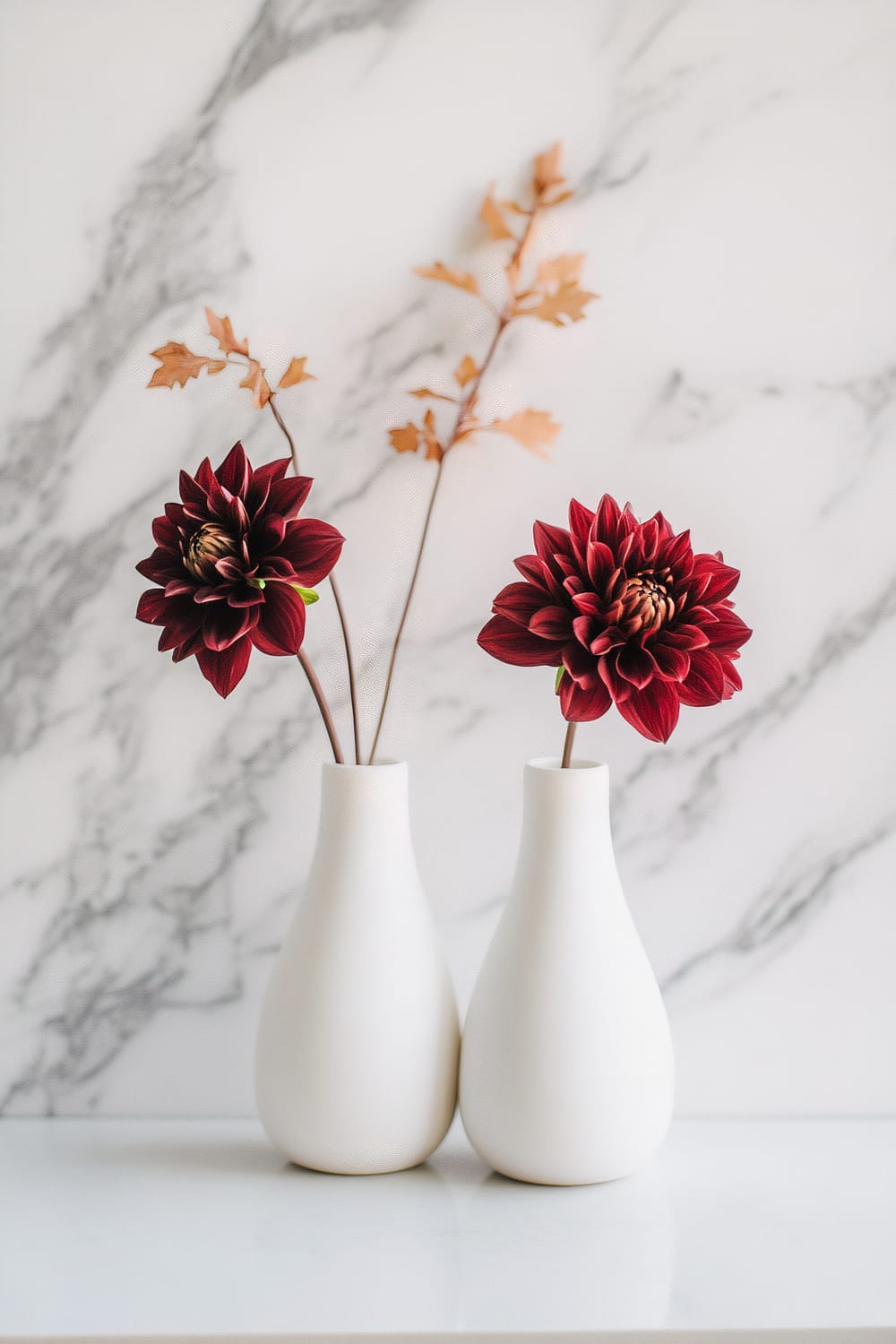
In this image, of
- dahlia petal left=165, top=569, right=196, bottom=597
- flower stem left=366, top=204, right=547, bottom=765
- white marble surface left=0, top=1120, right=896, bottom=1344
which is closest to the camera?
white marble surface left=0, top=1120, right=896, bottom=1344

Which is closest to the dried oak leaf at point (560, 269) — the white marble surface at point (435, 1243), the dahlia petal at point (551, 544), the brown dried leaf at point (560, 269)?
the brown dried leaf at point (560, 269)

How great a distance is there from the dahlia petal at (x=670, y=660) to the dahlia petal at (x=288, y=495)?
22 cm

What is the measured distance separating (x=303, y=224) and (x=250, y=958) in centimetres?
52

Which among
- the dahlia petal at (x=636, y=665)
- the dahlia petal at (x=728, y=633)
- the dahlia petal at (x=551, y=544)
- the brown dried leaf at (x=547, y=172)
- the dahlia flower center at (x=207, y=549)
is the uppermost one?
the brown dried leaf at (x=547, y=172)

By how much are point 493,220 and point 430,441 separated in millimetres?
156

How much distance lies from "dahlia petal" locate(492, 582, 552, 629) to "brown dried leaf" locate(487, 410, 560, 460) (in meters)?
0.14

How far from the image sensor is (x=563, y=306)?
794mm

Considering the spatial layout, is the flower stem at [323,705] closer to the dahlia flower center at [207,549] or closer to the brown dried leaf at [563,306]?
the dahlia flower center at [207,549]

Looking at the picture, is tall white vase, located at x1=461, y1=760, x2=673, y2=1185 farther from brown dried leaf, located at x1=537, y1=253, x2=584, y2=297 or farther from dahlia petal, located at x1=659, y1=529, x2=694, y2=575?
brown dried leaf, located at x1=537, y1=253, x2=584, y2=297

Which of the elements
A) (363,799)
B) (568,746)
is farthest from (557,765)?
(363,799)

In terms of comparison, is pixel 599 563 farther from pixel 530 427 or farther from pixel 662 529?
pixel 530 427

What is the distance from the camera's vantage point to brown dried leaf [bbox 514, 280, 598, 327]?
2.60 ft

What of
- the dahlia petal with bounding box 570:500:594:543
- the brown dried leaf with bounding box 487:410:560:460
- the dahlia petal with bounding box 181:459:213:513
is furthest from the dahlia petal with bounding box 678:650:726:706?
the dahlia petal with bounding box 181:459:213:513

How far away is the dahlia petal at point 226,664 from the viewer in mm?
680
